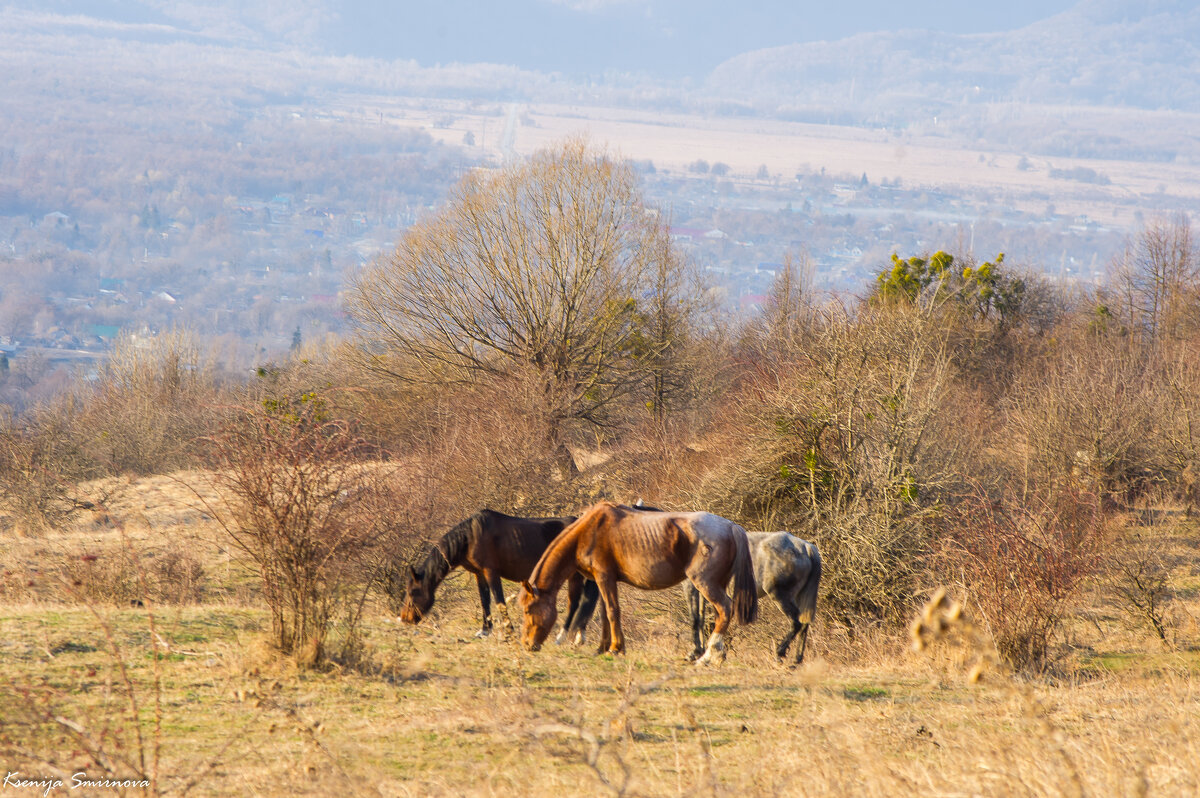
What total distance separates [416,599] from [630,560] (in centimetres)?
276

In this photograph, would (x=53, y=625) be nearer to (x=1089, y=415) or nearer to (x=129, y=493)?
(x=129, y=493)

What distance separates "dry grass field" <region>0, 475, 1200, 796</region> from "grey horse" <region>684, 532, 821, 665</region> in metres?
0.93

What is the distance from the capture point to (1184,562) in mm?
21516

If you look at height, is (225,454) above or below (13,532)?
above

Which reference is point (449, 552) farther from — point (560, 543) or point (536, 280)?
point (536, 280)

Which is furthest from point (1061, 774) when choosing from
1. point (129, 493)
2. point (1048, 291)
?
point (1048, 291)

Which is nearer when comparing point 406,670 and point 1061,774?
point 1061,774

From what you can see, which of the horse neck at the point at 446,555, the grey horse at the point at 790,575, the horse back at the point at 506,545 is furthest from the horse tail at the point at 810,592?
the horse neck at the point at 446,555

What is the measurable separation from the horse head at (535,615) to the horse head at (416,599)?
1.77 metres

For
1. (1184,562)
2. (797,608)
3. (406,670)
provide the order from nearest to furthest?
(406,670) → (797,608) → (1184,562)

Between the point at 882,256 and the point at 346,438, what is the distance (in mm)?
200036

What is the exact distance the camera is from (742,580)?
990 cm

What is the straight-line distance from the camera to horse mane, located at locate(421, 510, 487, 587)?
1090 cm
